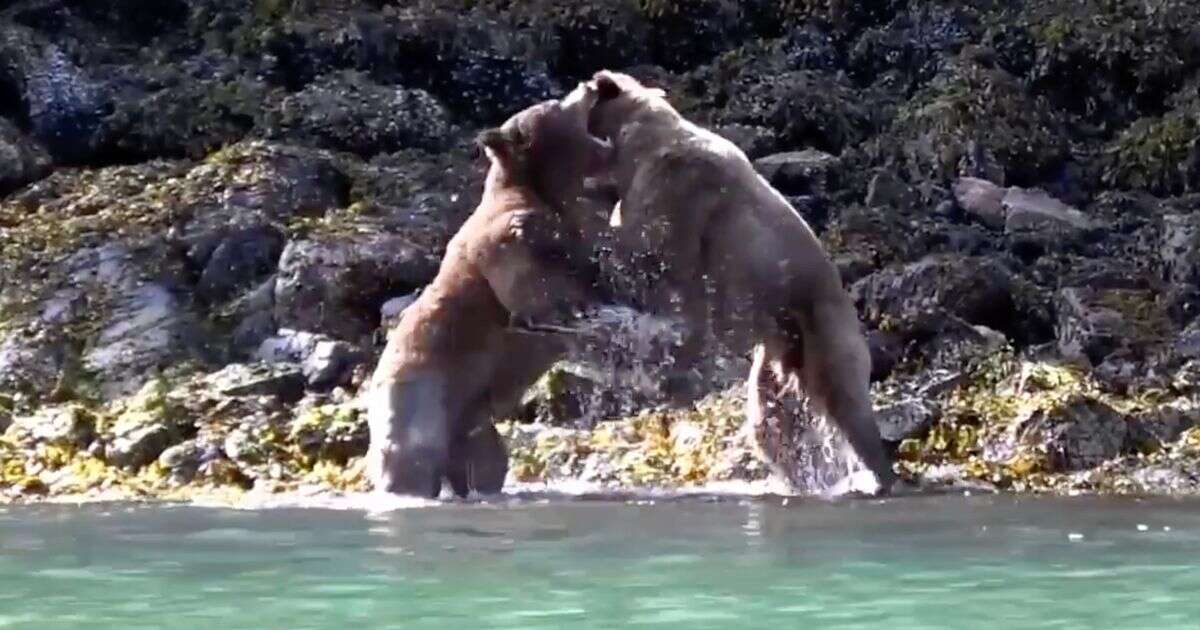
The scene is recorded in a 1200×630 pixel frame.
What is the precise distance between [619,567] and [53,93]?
11351 mm

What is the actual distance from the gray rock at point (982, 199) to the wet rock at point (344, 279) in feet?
12.1

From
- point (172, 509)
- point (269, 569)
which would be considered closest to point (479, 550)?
point (269, 569)

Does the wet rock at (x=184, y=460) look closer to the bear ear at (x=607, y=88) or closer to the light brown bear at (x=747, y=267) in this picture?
the light brown bear at (x=747, y=267)

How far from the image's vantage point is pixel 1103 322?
37.6 feet

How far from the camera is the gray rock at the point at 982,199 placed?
44.4ft

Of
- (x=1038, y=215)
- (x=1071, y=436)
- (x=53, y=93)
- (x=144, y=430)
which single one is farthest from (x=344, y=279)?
(x=1071, y=436)

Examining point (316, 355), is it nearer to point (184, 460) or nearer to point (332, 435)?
point (332, 435)

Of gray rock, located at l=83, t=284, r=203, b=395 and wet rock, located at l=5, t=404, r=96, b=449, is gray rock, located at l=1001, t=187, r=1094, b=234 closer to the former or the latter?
gray rock, located at l=83, t=284, r=203, b=395

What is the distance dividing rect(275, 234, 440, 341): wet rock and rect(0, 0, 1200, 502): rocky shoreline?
0.07ft

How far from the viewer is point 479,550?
5.92 m

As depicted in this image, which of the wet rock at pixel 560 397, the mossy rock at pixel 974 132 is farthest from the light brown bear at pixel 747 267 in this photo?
the mossy rock at pixel 974 132

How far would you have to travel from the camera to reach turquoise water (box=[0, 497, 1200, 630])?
4.36m

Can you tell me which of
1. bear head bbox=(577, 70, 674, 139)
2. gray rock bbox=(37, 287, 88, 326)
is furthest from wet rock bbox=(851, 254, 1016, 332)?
gray rock bbox=(37, 287, 88, 326)

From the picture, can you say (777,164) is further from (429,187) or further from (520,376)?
(520,376)
